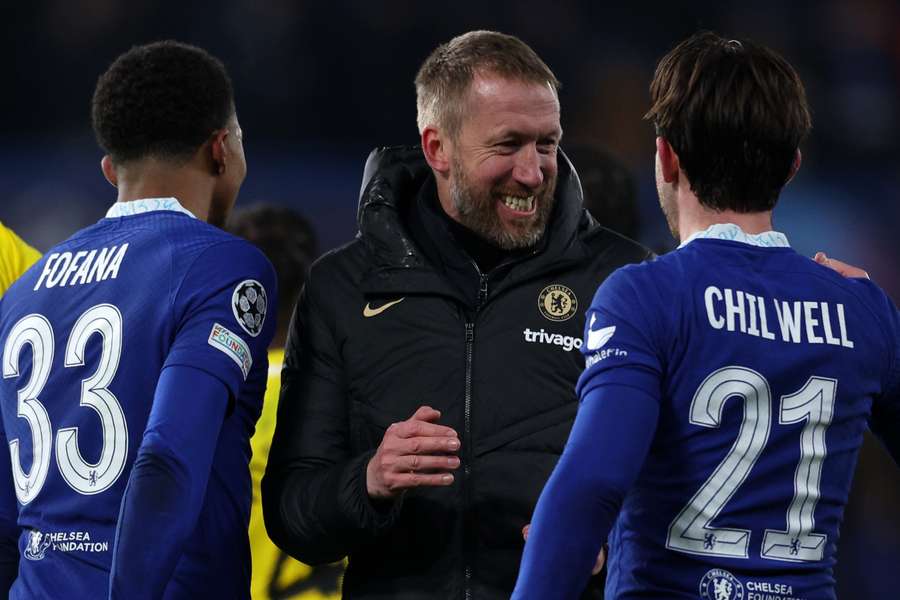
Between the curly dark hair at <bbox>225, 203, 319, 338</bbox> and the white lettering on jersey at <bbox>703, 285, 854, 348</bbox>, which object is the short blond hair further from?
the curly dark hair at <bbox>225, 203, 319, 338</bbox>

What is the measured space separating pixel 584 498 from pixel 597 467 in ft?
0.15

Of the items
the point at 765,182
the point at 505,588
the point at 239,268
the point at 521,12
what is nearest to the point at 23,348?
the point at 239,268

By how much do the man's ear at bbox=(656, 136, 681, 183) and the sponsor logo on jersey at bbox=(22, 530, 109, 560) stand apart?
3.67 ft

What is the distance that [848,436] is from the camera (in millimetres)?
1897

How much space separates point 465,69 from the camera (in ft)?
8.66

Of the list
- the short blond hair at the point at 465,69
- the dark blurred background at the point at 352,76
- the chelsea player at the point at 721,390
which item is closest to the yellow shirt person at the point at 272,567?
the short blond hair at the point at 465,69

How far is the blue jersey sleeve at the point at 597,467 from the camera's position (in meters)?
1.71

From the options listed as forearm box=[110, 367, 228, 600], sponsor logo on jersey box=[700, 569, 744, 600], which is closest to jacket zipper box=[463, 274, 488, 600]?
forearm box=[110, 367, 228, 600]

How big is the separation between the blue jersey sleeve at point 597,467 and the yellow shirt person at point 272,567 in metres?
1.57

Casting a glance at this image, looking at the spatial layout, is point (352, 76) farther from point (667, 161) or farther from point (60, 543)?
point (667, 161)

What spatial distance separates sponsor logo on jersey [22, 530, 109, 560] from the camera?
215 cm

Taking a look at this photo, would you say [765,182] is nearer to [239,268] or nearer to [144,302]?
[239,268]

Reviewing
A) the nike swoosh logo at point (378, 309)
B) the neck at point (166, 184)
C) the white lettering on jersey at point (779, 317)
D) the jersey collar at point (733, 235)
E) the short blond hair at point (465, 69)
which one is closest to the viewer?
the white lettering on jersey at point (779, 317)

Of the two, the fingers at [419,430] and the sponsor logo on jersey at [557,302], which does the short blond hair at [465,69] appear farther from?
the fingers at [419,430]
